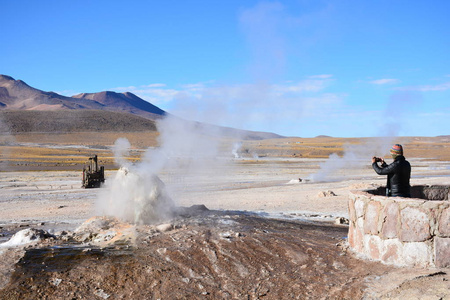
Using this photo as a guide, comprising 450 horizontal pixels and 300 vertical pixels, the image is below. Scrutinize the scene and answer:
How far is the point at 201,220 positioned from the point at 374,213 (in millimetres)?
4703

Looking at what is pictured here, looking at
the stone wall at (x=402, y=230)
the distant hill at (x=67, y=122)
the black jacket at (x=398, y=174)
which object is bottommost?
the stone wall at (x=402, y=230)

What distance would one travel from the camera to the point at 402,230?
311 inches

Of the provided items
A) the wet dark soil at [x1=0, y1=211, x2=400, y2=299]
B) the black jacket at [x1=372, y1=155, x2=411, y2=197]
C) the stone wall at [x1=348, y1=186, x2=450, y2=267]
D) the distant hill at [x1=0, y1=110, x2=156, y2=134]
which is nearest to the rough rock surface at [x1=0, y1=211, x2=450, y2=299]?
the wet dark soil at [x1=0, y1=211, x2=400, y2=299]

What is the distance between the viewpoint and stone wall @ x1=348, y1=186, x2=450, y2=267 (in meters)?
7.52

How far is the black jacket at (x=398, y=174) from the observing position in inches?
342

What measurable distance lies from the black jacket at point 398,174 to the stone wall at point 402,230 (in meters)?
0.66

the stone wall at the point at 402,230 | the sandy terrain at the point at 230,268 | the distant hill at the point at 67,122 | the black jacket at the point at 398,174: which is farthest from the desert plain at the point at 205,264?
the distant hill at the point at 67,122

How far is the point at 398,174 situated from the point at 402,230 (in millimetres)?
1358

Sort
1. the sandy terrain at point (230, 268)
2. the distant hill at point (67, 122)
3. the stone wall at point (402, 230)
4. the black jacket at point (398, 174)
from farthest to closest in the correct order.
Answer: the distant hill at point (67, 122) < the black jacket at point (398, 174) < the stone wall at point (402, 230) < the sandy terrain at point (230, 268)

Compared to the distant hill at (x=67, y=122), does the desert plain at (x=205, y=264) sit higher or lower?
lower

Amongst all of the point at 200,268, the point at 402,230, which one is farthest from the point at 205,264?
the point at 402,230

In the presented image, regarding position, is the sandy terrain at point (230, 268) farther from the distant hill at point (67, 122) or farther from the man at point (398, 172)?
the distant hill at point (67, 122)

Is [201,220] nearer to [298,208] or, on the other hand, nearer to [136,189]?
[136,189]

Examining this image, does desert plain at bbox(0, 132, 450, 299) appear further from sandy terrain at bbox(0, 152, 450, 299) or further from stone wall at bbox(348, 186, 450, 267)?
stone wall at bbox(348, 186, 450, 267)
